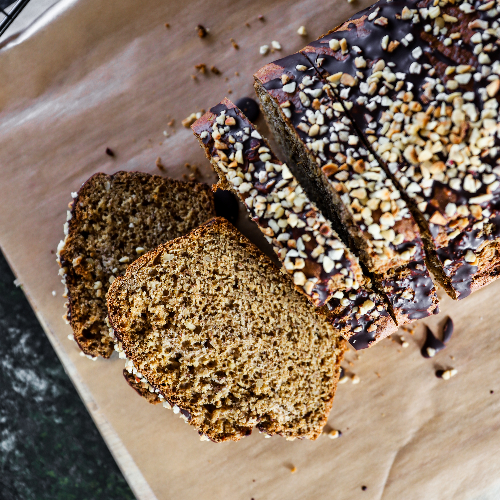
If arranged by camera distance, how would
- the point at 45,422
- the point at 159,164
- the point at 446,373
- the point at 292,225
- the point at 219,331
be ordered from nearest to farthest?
the point at 292,225 < the point at 219,331 < the point at 446,373 < the point at 159,164 < the point at 45,422

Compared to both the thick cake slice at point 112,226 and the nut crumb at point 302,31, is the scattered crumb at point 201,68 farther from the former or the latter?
the thick cake slice at point 112,226

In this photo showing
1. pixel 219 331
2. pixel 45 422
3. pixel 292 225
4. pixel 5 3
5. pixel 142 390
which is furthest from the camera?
pixel 45 422

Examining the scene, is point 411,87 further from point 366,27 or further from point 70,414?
point 70,414

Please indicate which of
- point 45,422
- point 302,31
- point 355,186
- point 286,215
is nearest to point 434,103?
point 355,186

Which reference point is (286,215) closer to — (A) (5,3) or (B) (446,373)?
(B) (446,373)

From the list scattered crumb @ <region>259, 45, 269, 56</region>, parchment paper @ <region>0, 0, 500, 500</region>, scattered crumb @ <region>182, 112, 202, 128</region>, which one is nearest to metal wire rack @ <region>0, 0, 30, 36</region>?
parchment paper @ <region>0, 0, 500, 500</region>

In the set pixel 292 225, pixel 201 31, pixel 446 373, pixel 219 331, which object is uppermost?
pixel 201 31

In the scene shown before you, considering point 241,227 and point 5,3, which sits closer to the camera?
point 241,227

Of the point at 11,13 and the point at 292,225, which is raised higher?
the point at 11,13
